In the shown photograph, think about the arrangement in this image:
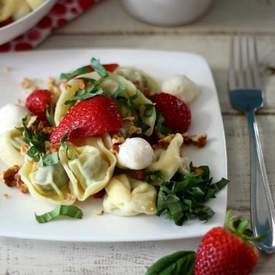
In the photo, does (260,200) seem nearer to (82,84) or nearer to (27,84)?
(82,84)

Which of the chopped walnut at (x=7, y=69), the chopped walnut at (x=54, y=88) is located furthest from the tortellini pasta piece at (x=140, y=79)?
the chopped walnut at (x=7, y=69)

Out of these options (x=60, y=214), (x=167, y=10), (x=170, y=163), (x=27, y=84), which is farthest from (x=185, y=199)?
(x=167, y=10)

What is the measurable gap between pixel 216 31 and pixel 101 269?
2.41 feet

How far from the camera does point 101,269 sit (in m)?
1.14

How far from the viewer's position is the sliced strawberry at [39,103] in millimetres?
1315

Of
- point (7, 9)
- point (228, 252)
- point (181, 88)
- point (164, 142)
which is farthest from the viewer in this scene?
point (7, 9)

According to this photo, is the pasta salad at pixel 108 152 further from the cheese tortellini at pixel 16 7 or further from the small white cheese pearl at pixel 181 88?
the cheese tortellini at pixel 16 7

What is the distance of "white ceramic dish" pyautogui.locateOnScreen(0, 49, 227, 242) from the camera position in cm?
113

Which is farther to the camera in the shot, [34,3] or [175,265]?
[34,3]

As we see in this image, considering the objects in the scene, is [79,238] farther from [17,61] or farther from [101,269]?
[17,61]

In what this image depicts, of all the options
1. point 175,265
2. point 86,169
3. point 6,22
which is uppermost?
point 6,22

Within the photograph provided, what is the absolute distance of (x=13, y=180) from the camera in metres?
1.22

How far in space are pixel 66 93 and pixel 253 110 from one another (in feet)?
1.27

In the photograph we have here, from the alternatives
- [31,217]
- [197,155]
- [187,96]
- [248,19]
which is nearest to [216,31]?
[248,19]
